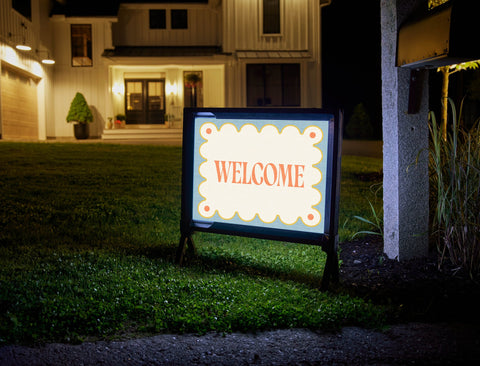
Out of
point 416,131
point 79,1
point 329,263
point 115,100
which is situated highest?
point 79,1

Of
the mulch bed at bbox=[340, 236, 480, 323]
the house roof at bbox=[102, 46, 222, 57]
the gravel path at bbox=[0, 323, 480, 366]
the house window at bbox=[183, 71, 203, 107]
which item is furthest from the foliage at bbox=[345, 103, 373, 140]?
the gravel path at bbox=[0, 323, 480, 366]

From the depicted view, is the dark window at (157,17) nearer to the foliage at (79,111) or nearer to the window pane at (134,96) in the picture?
the window pane at (134,96)

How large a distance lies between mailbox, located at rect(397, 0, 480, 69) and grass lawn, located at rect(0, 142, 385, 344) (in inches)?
74.8

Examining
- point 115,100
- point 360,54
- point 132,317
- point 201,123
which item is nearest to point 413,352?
point 132,317

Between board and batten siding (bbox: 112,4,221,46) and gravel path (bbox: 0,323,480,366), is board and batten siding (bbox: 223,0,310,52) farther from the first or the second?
gravel path (bbox: 0,323,480,366)

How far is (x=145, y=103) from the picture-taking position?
26.6 metres

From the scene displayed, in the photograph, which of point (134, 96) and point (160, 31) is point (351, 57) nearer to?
point (160, 31)

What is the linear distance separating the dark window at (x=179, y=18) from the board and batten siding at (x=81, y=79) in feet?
11.4

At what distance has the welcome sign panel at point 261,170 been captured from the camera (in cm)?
394

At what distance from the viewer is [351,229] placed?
5.97m

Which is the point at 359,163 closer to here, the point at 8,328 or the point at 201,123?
the point at 201,123

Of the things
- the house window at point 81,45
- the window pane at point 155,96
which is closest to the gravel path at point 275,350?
the house window at point 81,45

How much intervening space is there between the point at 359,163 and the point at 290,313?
10.4 m

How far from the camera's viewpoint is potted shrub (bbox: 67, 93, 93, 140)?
22.9 m
